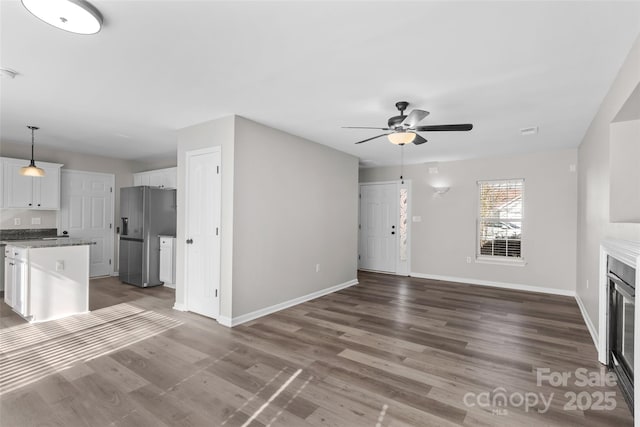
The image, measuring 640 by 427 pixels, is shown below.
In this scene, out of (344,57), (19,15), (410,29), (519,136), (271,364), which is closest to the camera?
(19,15)

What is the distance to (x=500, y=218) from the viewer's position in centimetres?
616

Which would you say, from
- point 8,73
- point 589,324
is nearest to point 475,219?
point 589,324

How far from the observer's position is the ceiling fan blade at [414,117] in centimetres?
283

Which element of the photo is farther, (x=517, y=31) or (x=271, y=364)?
(x=271, y=364)

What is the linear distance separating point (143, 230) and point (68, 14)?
14.9ft

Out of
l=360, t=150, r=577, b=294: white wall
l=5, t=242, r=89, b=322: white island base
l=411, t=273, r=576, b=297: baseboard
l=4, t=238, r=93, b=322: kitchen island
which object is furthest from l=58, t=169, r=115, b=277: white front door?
l=411, t=273, r=576, b=297: baseboard

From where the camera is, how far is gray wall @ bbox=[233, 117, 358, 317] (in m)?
3.93

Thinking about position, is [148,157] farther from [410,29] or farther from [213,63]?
[410,29]

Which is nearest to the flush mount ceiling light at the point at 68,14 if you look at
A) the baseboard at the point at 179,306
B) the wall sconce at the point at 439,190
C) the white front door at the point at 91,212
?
the baseboard at the point at 179,306

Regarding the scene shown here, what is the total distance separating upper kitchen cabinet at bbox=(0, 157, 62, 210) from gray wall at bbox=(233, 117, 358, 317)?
431 centimetres

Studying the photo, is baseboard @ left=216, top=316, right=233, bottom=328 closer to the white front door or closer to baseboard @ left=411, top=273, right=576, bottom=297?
the white front door

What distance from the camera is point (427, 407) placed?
221cm

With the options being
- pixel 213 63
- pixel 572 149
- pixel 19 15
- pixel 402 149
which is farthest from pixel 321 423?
pixel 572 149

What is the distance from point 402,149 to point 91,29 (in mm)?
4628
